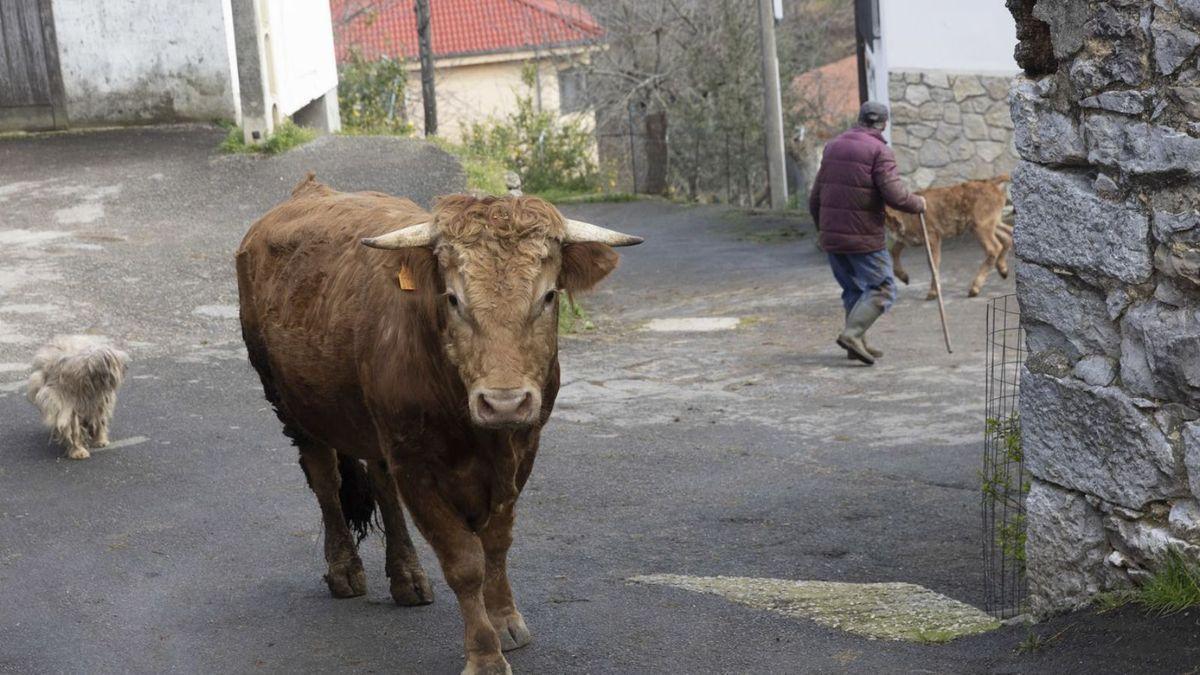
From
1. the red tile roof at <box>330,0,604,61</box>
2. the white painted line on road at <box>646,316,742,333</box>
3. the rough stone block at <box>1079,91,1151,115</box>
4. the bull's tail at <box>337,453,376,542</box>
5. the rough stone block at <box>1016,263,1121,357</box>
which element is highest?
the red tile roof at <box>330,0,604,61</box>

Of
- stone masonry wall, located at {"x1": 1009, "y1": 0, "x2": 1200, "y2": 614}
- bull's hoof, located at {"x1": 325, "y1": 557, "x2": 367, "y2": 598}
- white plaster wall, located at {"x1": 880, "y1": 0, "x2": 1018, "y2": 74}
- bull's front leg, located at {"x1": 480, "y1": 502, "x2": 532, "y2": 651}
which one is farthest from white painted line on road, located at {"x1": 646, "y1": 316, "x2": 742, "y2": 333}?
stone masonry wall, located at {"x1": 1009, "y1": 0, "x2": 1200, "y2": 614}

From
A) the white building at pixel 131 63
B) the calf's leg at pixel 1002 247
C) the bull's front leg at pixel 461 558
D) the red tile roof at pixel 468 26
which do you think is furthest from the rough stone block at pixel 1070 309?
the red tile roof at pixel 468 26

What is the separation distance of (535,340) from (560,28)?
37.0 m

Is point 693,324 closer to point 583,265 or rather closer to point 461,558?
point 583,265

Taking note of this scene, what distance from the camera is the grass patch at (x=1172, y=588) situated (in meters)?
4.58

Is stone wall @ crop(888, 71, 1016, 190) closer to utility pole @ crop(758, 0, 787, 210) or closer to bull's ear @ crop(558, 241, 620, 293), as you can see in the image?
utility pole @ crop(758, 0, 787, 210)

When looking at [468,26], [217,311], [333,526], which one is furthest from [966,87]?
[468,26]

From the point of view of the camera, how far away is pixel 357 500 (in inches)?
264

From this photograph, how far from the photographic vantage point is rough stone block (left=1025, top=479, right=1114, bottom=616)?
16.6 feet

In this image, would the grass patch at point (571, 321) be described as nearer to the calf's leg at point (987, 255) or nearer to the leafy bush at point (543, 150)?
the calf's leg at point (987, 255)

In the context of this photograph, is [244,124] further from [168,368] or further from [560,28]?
[560,28]

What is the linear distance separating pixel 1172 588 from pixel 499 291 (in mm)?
2437

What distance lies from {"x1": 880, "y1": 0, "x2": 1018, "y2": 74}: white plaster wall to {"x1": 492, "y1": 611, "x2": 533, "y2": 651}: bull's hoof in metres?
14.1

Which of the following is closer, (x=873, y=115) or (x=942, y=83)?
(x=873, y=115)
